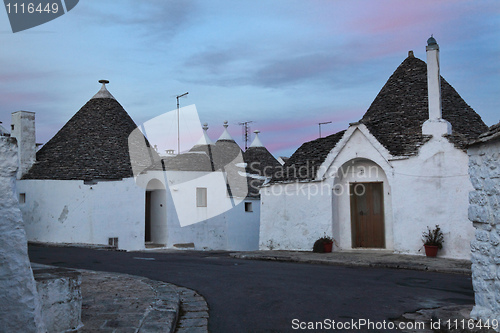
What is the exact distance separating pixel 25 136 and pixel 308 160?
14604 mm

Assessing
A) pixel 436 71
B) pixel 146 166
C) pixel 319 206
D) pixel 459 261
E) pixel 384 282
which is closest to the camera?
pixel 384 282

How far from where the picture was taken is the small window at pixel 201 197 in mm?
24516

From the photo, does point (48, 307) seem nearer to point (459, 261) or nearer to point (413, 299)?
point (413, 299)

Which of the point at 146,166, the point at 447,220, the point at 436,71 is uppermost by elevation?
the point at 436,71

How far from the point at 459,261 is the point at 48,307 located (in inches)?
426

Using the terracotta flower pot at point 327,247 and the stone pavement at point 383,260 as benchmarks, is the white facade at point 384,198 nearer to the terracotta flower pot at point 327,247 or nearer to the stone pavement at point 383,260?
the terracotta flower pot at point 327,247

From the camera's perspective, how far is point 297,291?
8031mm

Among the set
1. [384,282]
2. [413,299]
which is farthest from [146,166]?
[413,299]

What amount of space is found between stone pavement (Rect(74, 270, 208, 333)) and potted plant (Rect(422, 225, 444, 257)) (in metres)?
7.98

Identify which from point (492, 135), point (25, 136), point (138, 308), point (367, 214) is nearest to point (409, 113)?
point (367, 214)

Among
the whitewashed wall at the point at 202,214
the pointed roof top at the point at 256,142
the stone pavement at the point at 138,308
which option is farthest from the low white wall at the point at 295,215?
the pointed roof top at the point at 256,142

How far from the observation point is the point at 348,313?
6.39 metres

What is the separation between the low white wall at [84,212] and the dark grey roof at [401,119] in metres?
8.12

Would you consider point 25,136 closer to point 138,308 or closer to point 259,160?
point 259,160
